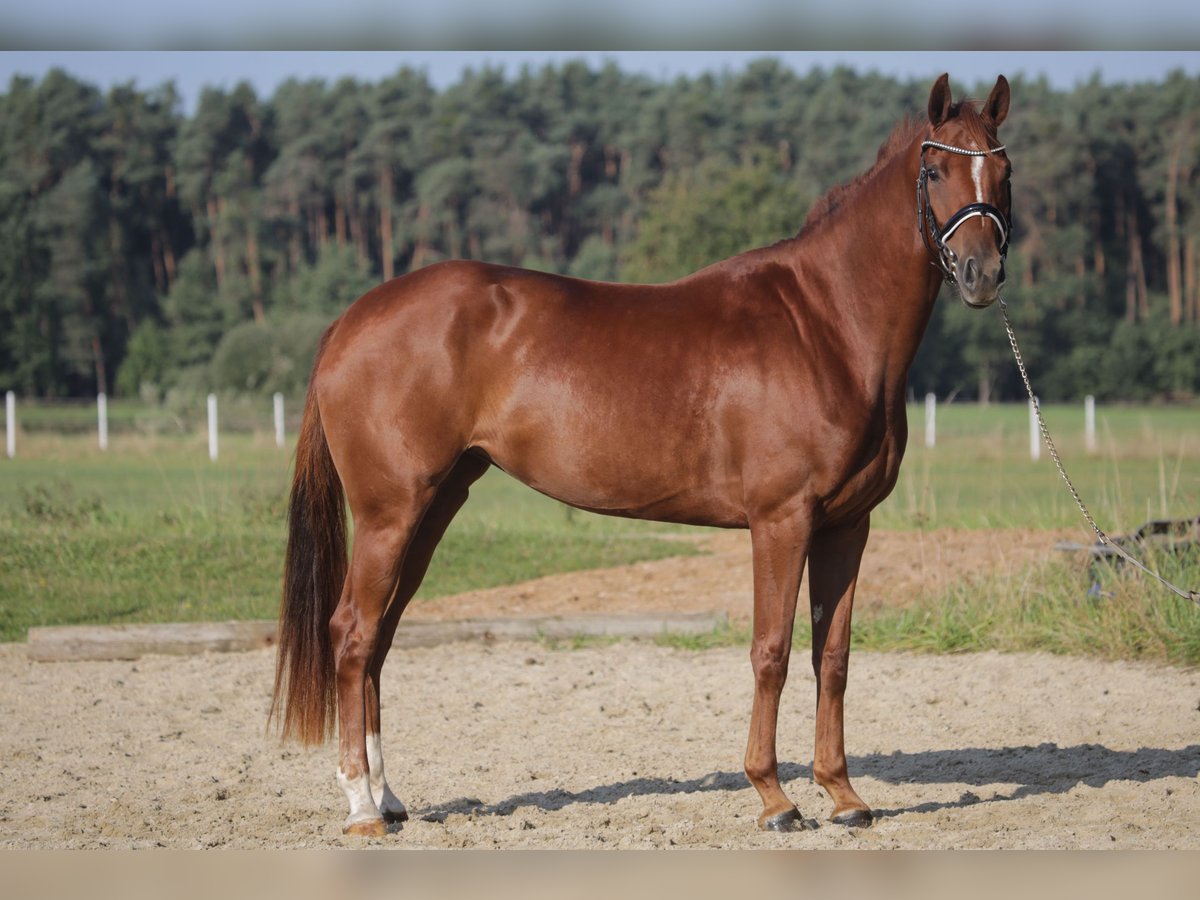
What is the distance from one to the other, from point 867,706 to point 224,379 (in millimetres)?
31132

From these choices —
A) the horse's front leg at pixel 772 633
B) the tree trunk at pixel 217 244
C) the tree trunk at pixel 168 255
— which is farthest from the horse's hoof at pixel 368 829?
the tree trunk at pixel 168 255

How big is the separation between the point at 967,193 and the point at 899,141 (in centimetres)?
46

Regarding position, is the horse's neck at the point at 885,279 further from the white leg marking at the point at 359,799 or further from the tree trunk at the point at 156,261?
the tree trunk at the point at 156,261

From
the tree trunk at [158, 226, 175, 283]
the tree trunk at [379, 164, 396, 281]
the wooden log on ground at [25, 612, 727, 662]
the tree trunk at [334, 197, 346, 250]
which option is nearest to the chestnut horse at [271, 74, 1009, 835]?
the wooden log on ground at [25, 612, 727, 662]

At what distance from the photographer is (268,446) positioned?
23.7m

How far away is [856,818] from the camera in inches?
181

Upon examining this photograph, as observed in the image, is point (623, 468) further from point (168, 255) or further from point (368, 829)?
point (168, 255)

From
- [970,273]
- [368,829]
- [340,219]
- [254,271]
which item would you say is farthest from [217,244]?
[970,273]

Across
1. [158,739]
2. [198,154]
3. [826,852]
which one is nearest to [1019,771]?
[826,852]

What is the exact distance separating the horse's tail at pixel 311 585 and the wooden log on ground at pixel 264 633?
2.74 m

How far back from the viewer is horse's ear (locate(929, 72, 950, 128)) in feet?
13.8

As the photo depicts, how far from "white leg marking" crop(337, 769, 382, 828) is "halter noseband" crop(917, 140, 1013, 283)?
278 centimetres

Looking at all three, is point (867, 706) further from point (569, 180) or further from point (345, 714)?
point (569, 180)

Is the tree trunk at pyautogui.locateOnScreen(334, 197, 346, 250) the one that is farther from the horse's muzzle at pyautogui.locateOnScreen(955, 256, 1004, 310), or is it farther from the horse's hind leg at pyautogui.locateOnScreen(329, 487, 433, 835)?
the horse's muzzle at pyautogui.locateOnScreen(955, 256, 1004, 310)
